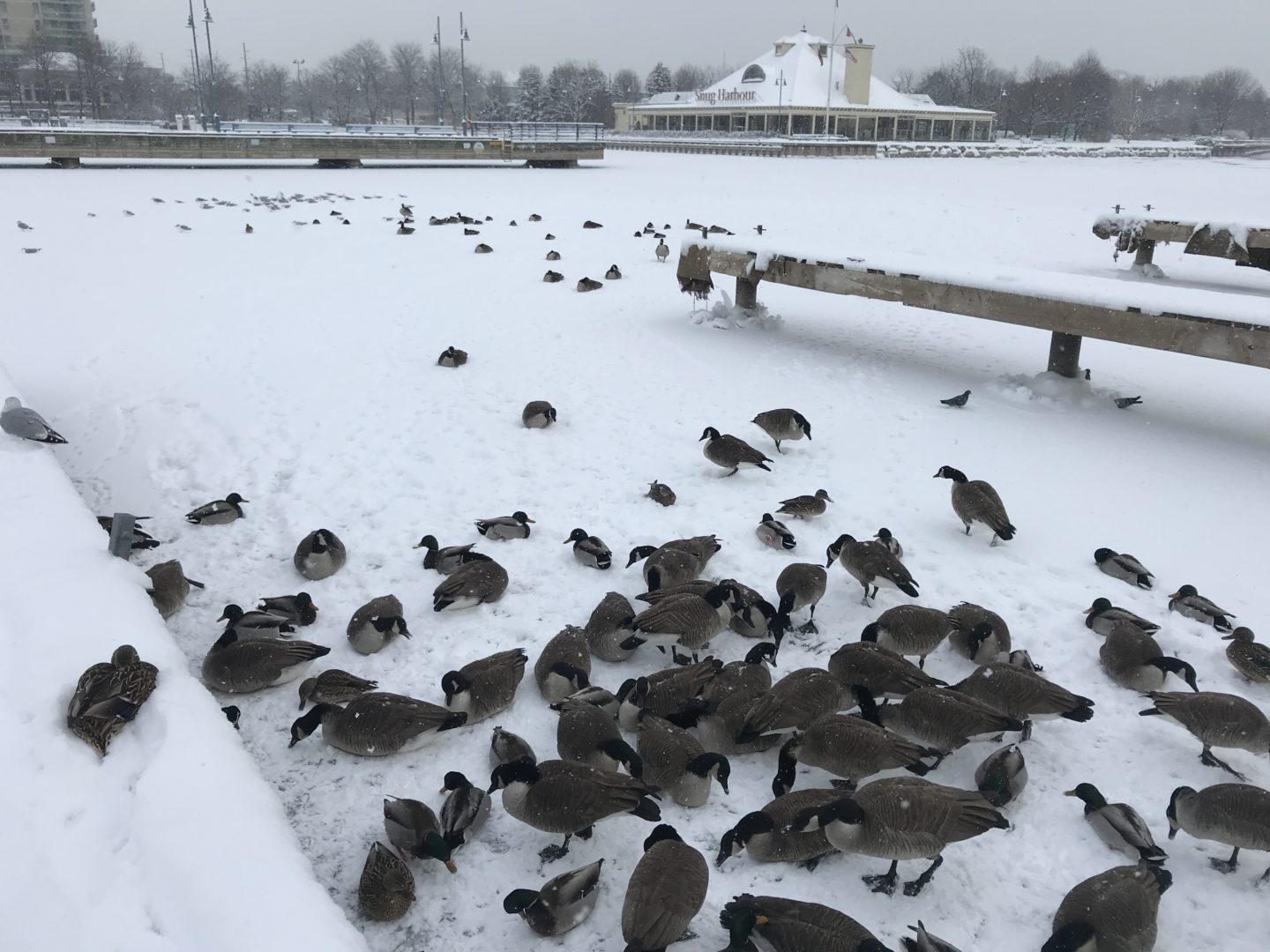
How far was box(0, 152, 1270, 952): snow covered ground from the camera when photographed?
3139 millimetres

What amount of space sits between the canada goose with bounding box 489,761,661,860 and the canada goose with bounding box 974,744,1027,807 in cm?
135

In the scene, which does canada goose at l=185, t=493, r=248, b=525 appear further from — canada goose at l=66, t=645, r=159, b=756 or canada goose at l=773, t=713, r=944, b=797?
canada goose at l=773, t=713, r=944, b=797

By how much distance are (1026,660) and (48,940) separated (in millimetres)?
4010

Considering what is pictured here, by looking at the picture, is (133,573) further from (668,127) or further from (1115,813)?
(668,127)

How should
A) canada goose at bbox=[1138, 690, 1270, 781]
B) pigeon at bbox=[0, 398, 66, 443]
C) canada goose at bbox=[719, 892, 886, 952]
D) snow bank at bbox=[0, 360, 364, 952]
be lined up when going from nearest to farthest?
1. snow bank at bbox=[0, 360, 364, 952]
2. canada goose at bbox=[719, 892, 886, 952]
3. canada goose at bbox=[1138, 690, 1270, 781]
4. pigeon at bbox=[0, 398, 66, 443]

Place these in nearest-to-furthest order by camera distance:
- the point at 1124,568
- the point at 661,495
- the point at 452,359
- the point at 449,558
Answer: the point at 1124,568 < the point at 449,558 < the point at 661,495 < the point at 452,359

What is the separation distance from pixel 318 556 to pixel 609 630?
6.34ft

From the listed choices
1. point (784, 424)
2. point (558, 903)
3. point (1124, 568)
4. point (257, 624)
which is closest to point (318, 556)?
point (257, 624)

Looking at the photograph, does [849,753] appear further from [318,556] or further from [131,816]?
[318,556]

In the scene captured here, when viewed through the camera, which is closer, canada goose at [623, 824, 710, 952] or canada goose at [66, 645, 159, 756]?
canada goose at [623, 824, 710, 952]

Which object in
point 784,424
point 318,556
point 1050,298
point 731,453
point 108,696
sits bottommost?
point 318,556

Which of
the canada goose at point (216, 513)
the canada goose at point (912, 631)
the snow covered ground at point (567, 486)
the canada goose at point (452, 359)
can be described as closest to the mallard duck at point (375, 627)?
the snow covered ground at point (567, 486)

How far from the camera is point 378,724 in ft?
12.0

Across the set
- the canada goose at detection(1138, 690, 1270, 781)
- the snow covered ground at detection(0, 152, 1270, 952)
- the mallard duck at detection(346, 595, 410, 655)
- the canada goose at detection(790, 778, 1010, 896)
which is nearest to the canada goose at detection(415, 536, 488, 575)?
the snow covered ground at detection(0, 152, 1270, 952)
